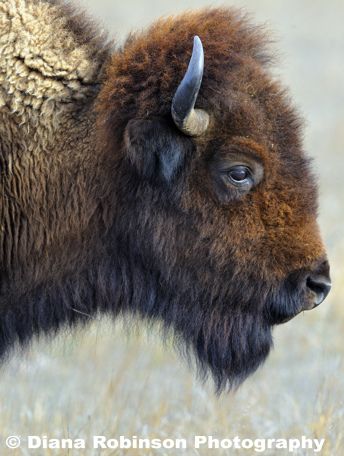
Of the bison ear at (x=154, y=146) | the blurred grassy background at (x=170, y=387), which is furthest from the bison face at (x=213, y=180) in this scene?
the blurred grassy background at (x=170, y=387)

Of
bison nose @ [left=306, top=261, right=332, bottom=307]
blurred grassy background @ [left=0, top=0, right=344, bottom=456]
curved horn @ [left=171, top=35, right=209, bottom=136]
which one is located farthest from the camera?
blurred grassy background @ [left=0, top=0, right=344, bottom=456]

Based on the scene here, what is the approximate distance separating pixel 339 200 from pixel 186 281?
7.16 metres

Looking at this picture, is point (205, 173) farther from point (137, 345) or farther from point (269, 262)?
point (137, 345)

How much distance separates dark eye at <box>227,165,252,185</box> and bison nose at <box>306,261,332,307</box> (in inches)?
18.7

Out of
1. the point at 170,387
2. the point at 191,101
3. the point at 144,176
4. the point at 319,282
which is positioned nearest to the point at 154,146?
the point at 144,176

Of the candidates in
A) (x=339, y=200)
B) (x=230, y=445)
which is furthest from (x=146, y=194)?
(x=339, y=200)

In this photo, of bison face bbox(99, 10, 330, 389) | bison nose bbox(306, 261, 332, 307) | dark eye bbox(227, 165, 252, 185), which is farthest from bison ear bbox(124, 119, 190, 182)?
bison nose bbox(306, 261, 332, 307)

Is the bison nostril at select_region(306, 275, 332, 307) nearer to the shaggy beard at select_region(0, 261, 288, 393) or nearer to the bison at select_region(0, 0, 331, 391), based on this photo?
the bison at select_region(0, 0, 331, 391)

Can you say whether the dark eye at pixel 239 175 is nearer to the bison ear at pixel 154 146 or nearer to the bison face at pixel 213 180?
the bison face at pixel 213 180

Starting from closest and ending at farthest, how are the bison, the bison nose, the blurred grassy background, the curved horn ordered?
the curved horn → the bison → the bison nose → the blurred grassy background

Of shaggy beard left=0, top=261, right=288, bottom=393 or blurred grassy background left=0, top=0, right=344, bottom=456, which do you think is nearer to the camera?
shaggy beard left=0, top=261, right=288, bottom=393

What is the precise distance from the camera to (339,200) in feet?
36.2

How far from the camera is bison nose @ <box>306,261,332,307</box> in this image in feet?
13.3

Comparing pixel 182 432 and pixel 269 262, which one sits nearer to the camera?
pixel 269 262
